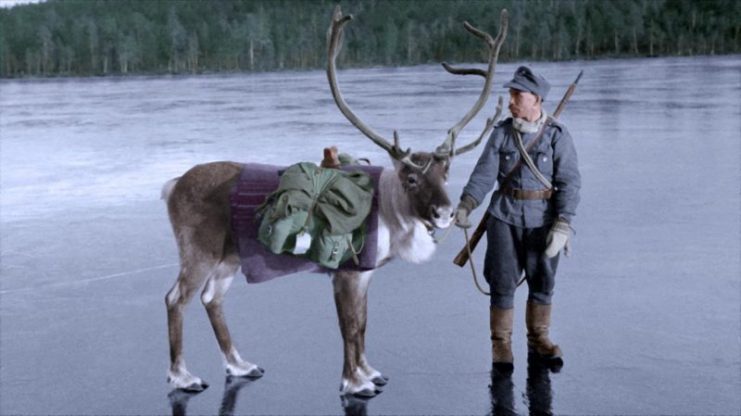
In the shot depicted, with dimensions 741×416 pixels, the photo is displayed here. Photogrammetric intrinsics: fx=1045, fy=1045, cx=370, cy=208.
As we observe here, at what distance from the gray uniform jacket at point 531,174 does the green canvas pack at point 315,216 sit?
0.80 metres

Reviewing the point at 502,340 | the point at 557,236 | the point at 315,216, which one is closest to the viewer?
the point at 315,216

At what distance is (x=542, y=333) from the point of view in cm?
622

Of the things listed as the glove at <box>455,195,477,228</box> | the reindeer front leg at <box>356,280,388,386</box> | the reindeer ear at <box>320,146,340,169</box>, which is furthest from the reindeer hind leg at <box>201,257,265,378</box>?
the glove at <box>455,195,477,228</box>

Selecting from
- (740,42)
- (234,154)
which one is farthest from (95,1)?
(234,154)

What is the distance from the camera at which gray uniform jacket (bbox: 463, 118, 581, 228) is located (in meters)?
5.88

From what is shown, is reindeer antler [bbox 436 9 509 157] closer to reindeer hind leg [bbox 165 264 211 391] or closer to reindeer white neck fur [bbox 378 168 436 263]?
reindeer white neck fur [bbox 378 168 436 263]

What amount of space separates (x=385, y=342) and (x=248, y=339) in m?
0.88

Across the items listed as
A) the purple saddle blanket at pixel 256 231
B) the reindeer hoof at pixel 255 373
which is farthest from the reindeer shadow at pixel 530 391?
the reindeer hoof at pixel 255 373

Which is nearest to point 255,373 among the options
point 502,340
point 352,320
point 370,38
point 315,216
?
point 352,320

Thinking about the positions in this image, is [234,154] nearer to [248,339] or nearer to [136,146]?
[136,146]

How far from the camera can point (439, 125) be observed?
69.3 ft

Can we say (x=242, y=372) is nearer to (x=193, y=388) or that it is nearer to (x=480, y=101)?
(x=193, y=388)

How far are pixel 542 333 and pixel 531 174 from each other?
99 cm

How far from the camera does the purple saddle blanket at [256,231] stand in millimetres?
5531
